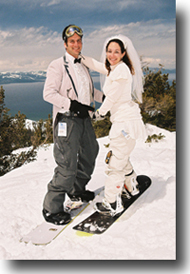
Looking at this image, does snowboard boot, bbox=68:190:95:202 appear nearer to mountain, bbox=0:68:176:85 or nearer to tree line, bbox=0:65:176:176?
mountain, bbox=0:68:176:85

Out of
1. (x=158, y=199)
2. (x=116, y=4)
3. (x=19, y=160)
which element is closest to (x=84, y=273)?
(x=158, y=199)

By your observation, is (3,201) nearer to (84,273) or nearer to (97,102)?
(84,273)

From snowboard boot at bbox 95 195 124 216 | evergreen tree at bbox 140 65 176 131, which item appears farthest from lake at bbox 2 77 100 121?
evergreen tree at bbox 140 65 176 131

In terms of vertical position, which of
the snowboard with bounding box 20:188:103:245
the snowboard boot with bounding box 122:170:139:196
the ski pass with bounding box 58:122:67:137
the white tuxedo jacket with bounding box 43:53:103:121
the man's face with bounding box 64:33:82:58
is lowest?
the snowboard with bounding box 20:188:103:245

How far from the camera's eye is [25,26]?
3.17 metres

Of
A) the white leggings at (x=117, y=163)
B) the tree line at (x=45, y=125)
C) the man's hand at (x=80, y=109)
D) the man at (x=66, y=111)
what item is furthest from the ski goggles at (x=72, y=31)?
the tree line at (x=45, y=125)

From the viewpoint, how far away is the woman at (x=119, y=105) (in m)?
2.36

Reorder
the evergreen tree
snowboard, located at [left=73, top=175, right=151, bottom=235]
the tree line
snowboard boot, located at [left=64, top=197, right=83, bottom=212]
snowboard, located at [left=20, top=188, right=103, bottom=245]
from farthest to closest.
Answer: the evergreen tree → the tree line → snowboard boot, located at [left=64, top=197, right=83, bottom=212] → snowboard, located at [left=73, top=175, right=151, bottom=235] → snowboard, located at [left=20, top=188, right=103, bottom=245]

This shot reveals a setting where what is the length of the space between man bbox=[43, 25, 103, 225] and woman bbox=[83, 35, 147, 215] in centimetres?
19

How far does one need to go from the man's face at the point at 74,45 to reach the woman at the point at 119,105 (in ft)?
0.57

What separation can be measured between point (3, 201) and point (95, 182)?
1.13 m

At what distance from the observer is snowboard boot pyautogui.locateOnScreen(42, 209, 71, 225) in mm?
2525

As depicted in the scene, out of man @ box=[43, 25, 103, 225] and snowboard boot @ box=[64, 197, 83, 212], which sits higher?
man @ box=[43, 25, 103, 225]

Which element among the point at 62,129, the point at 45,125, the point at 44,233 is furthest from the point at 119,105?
the point at 45,125
